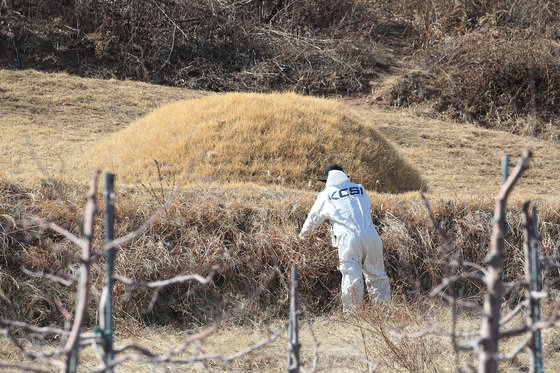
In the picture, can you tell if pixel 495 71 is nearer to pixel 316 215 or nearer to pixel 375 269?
pixel 375 269

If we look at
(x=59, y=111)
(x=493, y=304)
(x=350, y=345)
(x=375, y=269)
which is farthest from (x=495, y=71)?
(x=493, y=304)

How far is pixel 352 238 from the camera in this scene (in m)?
7.18

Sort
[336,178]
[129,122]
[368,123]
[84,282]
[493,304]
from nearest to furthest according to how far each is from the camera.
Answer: [493,304] < [84,282] < [336,178] < [368,123] < [129,122]

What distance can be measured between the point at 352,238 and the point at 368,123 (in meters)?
5.53

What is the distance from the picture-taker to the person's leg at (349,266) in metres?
7.18

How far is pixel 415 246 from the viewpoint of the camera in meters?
8.17

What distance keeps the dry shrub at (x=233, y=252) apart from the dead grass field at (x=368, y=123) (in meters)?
0.40

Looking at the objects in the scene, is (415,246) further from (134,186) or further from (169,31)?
(169,31)

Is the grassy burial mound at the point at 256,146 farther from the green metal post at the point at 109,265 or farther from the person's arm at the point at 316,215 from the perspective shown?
the green metal post at the point at 109,265

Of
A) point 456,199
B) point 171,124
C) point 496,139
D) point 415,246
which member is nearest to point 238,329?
point 415,246

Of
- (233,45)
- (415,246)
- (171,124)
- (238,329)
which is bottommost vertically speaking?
(238,329)

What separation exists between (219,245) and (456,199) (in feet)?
10.4

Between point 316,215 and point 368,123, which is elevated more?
point 368,123

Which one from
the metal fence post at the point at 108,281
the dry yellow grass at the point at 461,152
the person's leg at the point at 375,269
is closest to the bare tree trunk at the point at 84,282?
the metal fence post at the point at 108,281
